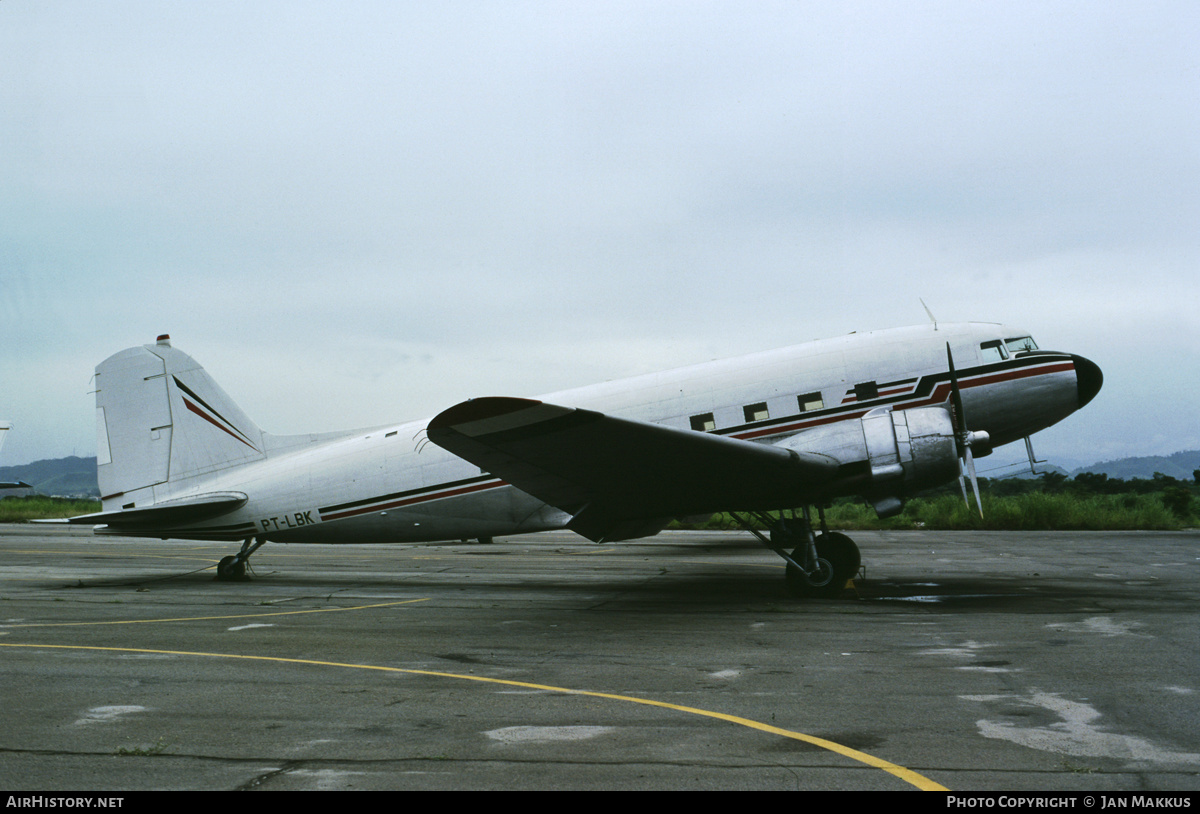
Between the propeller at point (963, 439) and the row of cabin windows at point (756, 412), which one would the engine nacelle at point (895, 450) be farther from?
the row of cabin windows at point (756, 412)

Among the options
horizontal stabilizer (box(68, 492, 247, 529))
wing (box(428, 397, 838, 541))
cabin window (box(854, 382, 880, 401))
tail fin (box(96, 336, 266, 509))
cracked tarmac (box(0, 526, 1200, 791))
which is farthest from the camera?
tail fin (box(96, 336, 266, 509))

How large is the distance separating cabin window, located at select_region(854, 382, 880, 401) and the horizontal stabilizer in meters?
12.0

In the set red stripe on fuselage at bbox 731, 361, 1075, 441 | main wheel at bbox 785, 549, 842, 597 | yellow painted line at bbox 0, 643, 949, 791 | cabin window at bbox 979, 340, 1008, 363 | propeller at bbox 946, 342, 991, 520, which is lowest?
main wheel at bbox 785, 549, 842, 597

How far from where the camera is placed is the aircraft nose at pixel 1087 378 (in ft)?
45.6

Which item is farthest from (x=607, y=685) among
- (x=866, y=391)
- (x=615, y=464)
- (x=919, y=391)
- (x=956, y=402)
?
(x=919, y=391)

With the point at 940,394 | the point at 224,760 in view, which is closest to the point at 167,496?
the point at 224,760

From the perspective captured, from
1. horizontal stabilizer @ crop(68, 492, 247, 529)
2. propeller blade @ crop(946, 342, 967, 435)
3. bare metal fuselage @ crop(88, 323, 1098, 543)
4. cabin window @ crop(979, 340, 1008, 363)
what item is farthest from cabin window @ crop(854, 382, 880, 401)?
horizontal stabilizer @ crop(68, 492, 247, 529)

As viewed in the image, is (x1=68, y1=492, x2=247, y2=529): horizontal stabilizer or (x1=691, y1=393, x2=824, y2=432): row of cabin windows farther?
(x1=68, y1=492, x2=247, y2=529): horizontal stabilizer

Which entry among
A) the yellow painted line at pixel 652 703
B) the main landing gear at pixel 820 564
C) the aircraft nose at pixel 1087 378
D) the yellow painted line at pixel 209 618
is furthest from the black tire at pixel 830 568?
the yellow painted line at pixel 652 703

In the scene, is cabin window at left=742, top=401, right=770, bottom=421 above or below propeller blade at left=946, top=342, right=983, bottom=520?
above

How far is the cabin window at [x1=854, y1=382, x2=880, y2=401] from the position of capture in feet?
44.5

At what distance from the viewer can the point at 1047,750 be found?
5.33m

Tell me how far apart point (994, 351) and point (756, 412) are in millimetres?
4193

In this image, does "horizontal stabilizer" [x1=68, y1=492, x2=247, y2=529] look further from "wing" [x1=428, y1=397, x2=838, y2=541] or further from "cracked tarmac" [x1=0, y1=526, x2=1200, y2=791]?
"wing" [x1=428, y1=397, x2=838, y2=541]
